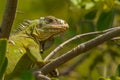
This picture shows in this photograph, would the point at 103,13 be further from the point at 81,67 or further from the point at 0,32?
the point at 81,67

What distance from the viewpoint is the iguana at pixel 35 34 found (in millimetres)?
3211

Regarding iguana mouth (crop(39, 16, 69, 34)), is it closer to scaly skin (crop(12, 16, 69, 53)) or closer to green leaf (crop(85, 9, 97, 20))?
scaly skin (crop(12, 16, 69, 53))

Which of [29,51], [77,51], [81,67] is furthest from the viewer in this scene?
[81,67]

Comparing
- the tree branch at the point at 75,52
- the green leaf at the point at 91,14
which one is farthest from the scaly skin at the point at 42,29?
the tree branch at the point at 75,52

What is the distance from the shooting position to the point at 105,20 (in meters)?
3.93

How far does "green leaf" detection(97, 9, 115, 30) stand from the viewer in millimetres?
3910

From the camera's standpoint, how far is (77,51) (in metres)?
2.55

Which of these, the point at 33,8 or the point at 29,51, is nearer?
the point at 29,51

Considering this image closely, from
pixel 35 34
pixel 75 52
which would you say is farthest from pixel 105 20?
pixel 75 52

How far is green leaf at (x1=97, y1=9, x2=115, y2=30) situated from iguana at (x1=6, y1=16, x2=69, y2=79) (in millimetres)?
482

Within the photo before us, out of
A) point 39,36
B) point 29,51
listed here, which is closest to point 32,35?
point 39,36

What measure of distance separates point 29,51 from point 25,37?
11.9 inches

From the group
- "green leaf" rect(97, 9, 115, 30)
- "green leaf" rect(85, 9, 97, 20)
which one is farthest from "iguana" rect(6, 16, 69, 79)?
"green leaf" rect(85, 9, 97, 20)

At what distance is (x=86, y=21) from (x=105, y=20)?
0.41 metres
